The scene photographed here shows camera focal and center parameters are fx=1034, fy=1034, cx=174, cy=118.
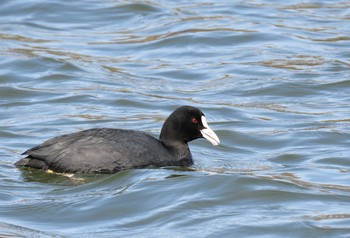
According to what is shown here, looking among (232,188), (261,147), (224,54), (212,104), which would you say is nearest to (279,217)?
(232,188)

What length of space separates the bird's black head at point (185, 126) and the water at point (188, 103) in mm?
374

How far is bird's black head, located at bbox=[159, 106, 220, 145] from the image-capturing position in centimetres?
1105

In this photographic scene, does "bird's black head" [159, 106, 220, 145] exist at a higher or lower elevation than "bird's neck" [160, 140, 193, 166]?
higher

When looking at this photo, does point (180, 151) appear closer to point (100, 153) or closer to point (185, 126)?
point (185, 126)

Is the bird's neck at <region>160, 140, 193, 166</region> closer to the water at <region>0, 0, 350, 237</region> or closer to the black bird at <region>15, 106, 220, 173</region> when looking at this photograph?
the black bird at <region>15, 106, 220, 173</region>

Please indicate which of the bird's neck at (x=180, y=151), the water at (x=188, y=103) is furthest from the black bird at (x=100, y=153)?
the water at (x=188, y=103)

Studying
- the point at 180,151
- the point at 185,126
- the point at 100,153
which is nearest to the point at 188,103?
the point at 185,126

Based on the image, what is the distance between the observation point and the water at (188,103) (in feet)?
29.2

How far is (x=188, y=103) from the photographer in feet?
45.9

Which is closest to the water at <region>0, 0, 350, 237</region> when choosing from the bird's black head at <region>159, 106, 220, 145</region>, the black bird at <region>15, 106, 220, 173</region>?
the black bird at <region>15, 106, 220, 173</region>

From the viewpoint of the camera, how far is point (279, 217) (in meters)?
8.72

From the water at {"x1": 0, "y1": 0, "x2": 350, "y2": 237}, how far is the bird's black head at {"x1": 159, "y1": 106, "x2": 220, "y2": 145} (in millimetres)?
374

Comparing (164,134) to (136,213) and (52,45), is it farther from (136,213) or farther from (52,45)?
(52,45)

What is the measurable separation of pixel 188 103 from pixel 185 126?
2.91 m
